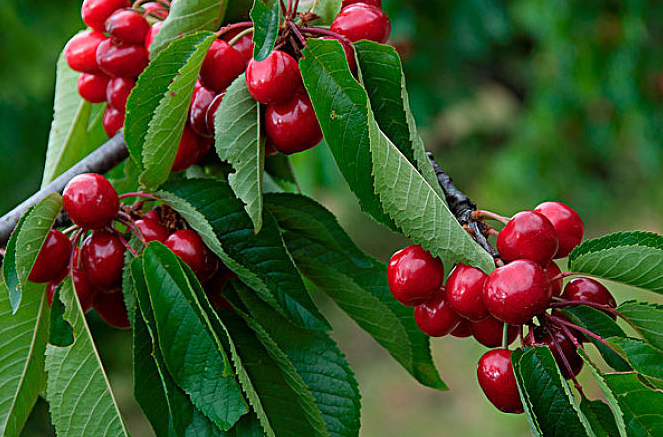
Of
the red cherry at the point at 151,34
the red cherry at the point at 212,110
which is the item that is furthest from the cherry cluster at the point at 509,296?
the red cherry at the point at 151,34

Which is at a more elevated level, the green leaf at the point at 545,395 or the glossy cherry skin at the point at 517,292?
the glossy cherry skin at the point at 517,292

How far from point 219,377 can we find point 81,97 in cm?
48

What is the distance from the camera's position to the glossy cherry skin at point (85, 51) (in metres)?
0.73

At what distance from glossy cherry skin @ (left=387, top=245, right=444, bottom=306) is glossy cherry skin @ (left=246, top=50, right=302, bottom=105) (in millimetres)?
169

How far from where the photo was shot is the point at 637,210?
448cm

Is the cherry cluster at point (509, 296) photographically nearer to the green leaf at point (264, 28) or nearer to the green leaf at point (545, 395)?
the green leaf at point (545, 395)

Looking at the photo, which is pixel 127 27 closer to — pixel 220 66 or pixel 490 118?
pixel 220 66

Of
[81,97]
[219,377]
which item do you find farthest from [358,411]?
[81,97]

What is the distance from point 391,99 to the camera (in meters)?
0.55

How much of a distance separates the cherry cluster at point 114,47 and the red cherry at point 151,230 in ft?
0.47

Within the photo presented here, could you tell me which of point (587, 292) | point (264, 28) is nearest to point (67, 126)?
point (264, 28)

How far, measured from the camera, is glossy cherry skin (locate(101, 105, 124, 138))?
0.74 m

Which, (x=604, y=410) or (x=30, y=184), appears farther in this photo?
(x=30, y=184)

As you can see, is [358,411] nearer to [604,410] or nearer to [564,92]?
[604,410]
